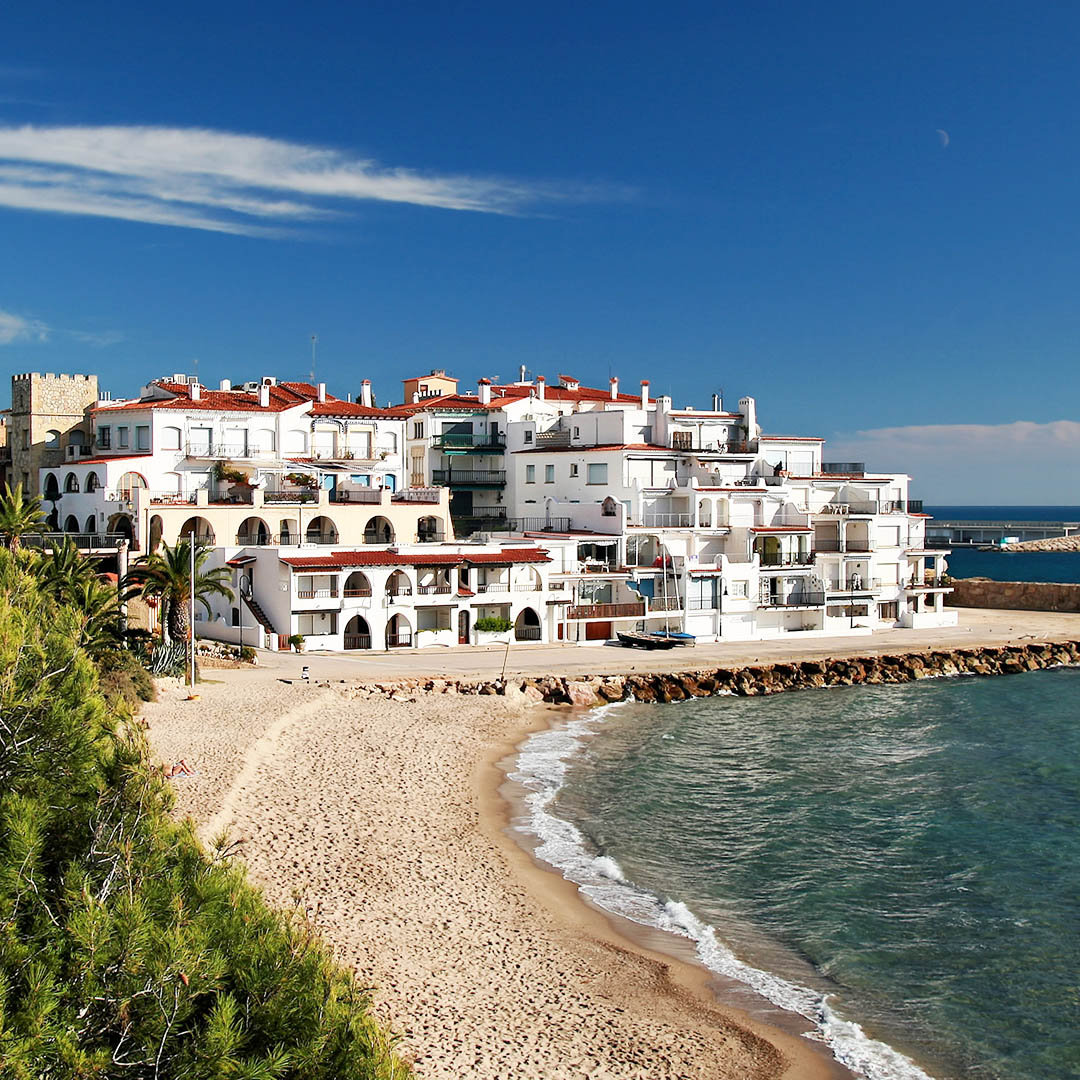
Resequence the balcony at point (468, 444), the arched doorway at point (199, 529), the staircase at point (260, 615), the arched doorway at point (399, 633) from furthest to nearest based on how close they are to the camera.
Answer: the balcony at point (468, 444)
the arched doorway at point (199, 529)
the arched doorway at point (399, 633)
the staircase at point (260, 615)

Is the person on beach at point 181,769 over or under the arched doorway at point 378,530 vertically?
under

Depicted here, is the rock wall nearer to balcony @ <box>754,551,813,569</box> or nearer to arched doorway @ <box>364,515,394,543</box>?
balcony @ <box>754,551,813,569</box>

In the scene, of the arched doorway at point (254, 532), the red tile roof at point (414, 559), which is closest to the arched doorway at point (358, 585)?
the red tile roof at point (414, 559)

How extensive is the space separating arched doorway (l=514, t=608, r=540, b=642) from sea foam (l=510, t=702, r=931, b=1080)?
2150cm

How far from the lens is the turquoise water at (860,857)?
22.0 meters

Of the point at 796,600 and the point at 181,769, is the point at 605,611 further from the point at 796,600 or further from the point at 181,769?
the point at 181,769

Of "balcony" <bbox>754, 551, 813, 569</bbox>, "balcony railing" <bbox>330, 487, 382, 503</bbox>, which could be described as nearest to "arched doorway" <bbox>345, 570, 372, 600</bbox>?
→ "balcony railing" <bbox>330, 487, 382, 503</bbox>

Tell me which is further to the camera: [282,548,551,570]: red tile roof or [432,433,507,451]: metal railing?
[432,433,507,451]: metal railing

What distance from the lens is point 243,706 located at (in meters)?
42.3

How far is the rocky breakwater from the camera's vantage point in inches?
1970

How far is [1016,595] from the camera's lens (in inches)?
3637

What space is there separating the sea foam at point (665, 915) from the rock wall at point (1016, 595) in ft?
193

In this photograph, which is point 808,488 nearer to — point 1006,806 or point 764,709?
point 764,709

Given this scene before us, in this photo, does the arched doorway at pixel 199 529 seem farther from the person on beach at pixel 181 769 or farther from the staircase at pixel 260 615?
the person on beach at pixel 181 769
